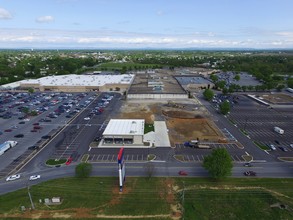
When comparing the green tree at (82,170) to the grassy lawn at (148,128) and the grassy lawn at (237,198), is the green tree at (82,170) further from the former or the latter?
the grassy lawn at (148,128)

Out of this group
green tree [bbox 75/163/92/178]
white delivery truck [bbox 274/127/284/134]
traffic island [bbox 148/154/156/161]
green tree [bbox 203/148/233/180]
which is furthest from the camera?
white delivery truck [bbox 274/127/284/134]

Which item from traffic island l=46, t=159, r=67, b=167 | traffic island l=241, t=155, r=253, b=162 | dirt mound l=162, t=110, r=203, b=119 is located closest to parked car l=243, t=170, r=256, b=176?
traffic island l=241, t=155, r=253, b=162

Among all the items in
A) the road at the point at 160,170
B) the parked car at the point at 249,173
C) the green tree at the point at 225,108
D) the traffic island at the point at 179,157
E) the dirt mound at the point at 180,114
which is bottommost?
the dirt mound at the point at 180,114

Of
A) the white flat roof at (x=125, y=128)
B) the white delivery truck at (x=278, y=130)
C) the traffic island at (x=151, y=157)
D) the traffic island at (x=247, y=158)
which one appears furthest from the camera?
the white delivery truck at (x=278, y=130)

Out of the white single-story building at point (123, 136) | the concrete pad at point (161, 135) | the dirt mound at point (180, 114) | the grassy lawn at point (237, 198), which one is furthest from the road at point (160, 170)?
the dirt mound at point (180, 114)

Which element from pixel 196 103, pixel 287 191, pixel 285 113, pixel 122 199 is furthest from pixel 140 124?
pixel 285 113

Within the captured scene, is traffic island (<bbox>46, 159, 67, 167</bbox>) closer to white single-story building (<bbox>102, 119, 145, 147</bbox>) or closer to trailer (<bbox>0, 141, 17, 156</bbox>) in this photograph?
white single-story building (<bbox>102, 119, 145, 147</bbox>)
